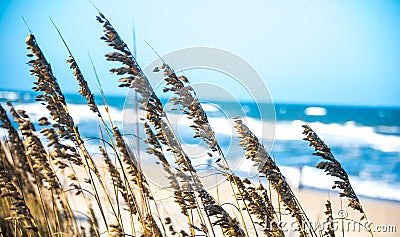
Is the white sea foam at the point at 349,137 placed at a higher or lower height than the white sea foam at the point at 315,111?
lower

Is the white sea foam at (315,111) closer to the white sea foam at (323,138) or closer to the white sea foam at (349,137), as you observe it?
the white sea foam at (323,138)

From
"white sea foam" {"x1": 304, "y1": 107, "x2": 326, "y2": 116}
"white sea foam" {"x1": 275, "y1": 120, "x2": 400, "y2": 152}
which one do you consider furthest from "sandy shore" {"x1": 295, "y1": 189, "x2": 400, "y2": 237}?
Answer: "white sea foam" {"x1": 304, "y1": 107, "x2": 326, "y2": 116}

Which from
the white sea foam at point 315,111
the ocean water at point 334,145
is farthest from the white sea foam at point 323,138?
the white sea foam at point 315,111

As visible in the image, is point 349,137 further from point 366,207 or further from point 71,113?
point 71,113

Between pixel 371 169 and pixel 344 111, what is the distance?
21.7 metres

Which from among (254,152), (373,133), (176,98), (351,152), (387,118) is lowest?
(254,152)

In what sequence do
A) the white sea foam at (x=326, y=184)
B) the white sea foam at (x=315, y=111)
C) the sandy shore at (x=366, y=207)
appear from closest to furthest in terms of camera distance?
the sandy shore at (x=366, y=207) < the white sea foam at (x=326, y=184) < the white sea foam at (x=315, y=111)

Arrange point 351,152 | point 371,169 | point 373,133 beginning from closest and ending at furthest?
point 371,169, point 351,152, point 373,133

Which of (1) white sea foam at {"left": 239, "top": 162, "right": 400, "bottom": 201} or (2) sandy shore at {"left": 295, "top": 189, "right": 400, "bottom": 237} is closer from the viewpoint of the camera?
(2) sandy shore at {"left": 295, "top": 189, "right": 400, "bottom": 237}

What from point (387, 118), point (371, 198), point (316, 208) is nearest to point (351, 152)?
point (371, 198)

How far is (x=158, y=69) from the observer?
169cm

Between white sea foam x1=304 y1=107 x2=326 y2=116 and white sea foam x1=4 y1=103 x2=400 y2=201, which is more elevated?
white sea foam x1=304 y1=107 x2=326 y2=116

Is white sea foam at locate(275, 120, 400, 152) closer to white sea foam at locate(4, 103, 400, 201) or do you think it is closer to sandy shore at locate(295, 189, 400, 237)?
white sea foam at locate(4, 103, 400, 201)

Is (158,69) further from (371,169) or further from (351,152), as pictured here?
(351,152)
